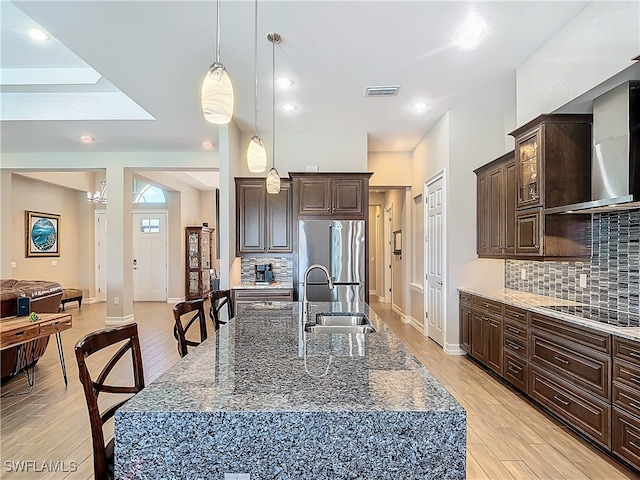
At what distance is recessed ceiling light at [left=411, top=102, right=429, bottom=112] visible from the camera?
4852mm

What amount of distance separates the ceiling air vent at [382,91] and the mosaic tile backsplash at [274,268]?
2.64 meters

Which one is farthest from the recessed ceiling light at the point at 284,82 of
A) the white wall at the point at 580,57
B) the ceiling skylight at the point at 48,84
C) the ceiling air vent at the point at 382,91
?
the white wall at the point at 580,57

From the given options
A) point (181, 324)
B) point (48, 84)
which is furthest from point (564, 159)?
point (48, 84)

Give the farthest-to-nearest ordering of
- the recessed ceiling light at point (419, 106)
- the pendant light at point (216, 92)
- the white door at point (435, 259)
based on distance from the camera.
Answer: the white door at point (435, 259) → the recessed ceiling light at point (419, 106) → the pendant light at point (216, 92)

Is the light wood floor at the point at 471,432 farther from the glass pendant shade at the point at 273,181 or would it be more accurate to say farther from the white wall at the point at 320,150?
the white wall at the point at 320,150

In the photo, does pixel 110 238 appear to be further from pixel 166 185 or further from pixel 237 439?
pixel 237 439

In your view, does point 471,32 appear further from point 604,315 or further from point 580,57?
point 604,315

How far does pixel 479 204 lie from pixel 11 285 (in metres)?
5.56

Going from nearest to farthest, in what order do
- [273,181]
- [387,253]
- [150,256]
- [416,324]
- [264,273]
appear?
[273,181] → [264,273] → [416,324] → [387,253] → [150,256]

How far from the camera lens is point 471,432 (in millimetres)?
3006

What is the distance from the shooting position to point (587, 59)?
2.94m

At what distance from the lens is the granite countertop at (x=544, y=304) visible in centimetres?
250

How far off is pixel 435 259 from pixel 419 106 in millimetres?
2076

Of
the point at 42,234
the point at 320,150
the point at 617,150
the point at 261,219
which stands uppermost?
the point at 320,150
